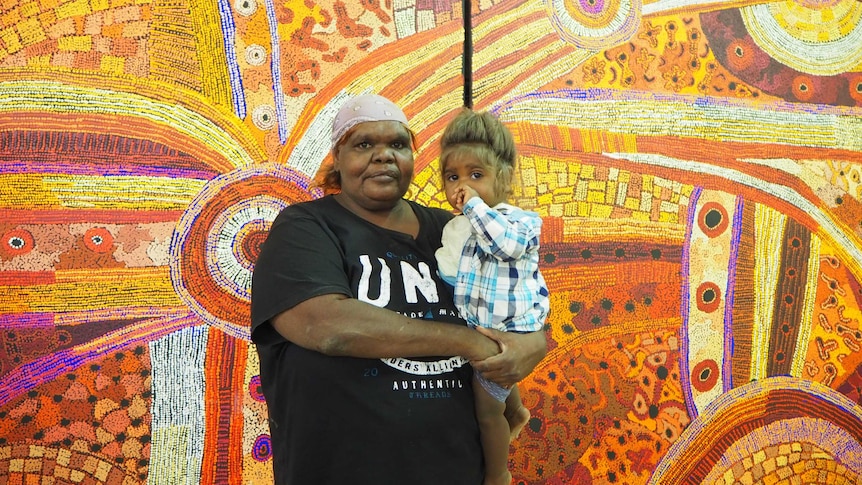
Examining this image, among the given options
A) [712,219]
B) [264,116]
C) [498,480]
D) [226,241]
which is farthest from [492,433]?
[712,219]

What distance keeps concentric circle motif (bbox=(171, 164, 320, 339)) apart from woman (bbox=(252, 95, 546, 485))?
0.60m

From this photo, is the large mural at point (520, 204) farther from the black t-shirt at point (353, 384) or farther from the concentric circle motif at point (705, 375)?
the black t-shirt at point (353, 384)

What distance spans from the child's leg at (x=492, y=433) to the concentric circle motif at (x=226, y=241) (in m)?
0.92

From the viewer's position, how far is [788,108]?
2.92 meters

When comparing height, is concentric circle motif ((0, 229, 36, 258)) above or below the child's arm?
above

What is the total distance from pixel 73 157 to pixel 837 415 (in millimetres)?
3276

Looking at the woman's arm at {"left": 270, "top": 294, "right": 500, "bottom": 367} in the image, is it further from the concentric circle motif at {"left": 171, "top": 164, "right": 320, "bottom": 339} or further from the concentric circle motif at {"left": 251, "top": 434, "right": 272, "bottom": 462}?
the concentric circle motif at {"left": 251, "top": 434, "right": 272, "bottom": 462}

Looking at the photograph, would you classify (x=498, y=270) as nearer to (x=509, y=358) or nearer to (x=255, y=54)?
(x=509, y=358)

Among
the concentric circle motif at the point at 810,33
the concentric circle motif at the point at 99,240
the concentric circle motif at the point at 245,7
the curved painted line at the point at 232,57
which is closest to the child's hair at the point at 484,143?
the curved painted line at the point at 232,57

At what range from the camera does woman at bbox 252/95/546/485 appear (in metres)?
1.43

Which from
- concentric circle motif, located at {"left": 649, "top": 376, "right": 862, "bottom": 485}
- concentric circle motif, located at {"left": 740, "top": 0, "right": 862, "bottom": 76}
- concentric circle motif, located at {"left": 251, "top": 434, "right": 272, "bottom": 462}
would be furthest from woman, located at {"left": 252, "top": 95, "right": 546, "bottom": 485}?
concentric circle motif, located at {"left": 740, "top": 0, "right": 862, "bottom": 76}

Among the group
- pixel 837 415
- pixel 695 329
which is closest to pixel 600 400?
pixel 695 329

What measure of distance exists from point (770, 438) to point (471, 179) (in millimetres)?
1985

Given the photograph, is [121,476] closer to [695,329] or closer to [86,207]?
[86,207]
